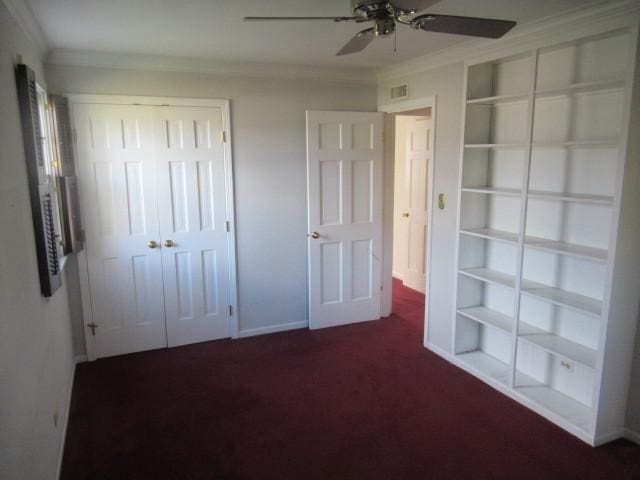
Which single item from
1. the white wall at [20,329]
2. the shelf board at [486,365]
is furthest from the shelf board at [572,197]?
the white wall at [20,329]

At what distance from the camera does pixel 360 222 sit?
4.46 meters

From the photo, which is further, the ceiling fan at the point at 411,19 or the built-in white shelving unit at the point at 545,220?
the built-in white shelving unit at the point at 545,220

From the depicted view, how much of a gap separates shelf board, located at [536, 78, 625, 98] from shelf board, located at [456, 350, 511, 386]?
1934mm

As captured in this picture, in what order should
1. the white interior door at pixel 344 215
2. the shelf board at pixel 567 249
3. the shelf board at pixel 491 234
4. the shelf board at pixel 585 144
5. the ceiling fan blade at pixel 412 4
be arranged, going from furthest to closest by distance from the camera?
1. the white interior door at pixel 344 215
2. the shelf board at pixel 491 234
3. the shelf board at pixel 567 249
4. the shelf board at pixel 585 144
5. the ceiling fan blade at pixel 412 4

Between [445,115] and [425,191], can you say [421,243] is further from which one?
[445,115]

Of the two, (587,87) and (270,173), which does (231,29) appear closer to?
(270,173)

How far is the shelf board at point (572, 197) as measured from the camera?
2.52 metres

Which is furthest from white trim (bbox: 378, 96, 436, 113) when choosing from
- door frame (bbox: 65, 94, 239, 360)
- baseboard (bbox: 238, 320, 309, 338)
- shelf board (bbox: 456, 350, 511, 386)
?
baseboard (bbox: 238, 320, 309, 338)

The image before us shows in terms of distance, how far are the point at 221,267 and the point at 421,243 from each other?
2.66 m

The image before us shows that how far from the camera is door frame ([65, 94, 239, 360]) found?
11.6 ft

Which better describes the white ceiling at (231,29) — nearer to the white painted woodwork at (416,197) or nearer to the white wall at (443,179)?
the white wall at (443,179)

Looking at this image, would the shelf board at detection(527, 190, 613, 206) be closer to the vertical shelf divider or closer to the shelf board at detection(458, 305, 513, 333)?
the vertical shelf divider

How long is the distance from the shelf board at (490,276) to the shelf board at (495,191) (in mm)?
612

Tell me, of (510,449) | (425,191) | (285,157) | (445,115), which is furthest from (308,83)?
(510,449)
